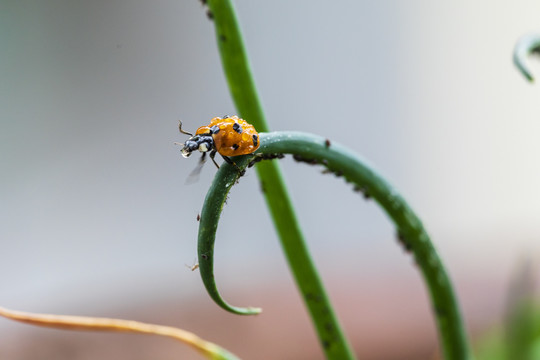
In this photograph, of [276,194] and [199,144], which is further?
[276,194]

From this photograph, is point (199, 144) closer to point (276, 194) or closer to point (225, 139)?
point (225, 139)

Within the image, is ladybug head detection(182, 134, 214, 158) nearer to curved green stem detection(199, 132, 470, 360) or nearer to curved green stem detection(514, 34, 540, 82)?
curved green stem detection(199, 132, 470, 360)

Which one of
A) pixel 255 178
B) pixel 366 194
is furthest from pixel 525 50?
pixel 255 178

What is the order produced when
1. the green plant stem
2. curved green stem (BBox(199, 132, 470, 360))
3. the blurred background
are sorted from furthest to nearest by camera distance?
the blurred background → the green plant stem → curved green stem (BBox(199, 132, 470, 360))

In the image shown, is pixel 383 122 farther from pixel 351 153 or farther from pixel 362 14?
pixel 351 153

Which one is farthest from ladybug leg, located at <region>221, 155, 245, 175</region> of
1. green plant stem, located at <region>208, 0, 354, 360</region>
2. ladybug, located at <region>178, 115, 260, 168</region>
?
green plant stem, located at <region>208, 0, 354, 360</region>

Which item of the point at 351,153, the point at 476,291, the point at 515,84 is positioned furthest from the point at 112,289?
the point at 515,84

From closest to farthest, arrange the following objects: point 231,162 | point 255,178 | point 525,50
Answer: point 231,162 < point 525,50 < point 255,178

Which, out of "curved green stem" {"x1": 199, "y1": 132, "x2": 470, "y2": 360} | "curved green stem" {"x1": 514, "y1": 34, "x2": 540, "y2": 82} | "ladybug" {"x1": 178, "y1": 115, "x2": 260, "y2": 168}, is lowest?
"curved green stem" {"x1": 199, "y1": 132, "x2": 470, "y2": 360}

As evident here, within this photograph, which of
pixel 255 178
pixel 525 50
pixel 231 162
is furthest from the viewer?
pixel 255 178
